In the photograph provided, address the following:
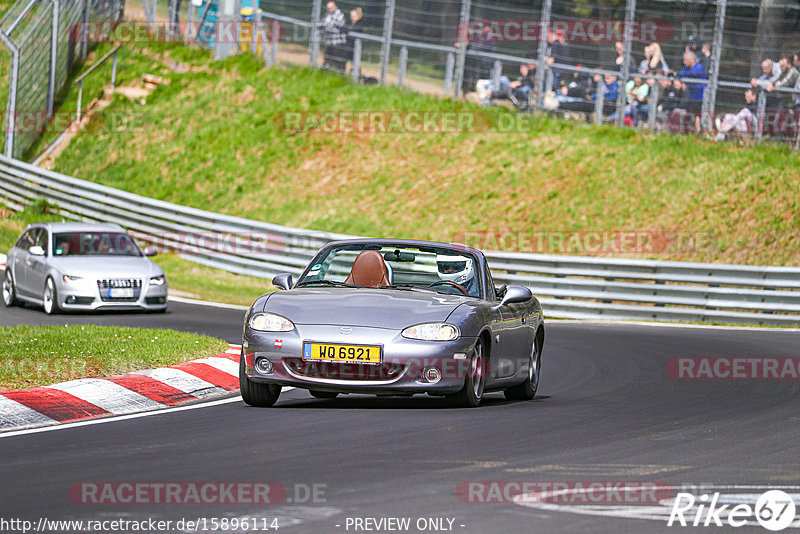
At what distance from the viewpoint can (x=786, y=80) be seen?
86.2 ft

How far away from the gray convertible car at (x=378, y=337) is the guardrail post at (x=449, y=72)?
21.4m

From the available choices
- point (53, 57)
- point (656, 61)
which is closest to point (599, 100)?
point (656, 61)

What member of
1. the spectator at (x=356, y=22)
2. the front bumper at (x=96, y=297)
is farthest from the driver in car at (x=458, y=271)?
the spectator at (x=356, y=22)

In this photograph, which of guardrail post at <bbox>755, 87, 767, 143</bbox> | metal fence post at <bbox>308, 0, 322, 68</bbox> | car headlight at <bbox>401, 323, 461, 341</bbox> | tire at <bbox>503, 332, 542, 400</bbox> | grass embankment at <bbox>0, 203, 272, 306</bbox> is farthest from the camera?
metal fence post at <bbox>308, 0, 322, 68</bbox>

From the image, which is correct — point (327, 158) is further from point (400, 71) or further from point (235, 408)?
point (235, 408)

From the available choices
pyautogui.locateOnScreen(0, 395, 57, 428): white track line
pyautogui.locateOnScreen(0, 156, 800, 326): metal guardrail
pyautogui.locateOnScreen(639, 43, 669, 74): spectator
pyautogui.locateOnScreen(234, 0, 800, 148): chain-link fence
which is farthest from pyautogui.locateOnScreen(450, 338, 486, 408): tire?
pyautogui.locateOnScreen(639, 43, 669, 74): spectator

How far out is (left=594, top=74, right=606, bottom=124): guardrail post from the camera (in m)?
28.9

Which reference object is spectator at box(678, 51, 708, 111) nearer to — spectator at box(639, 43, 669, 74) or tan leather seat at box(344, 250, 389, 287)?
spectator at box(639, 43, 669, 74)

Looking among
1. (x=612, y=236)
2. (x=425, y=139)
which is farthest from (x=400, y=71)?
(x=612, y=236)

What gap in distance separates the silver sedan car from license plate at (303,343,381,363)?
10.7 meters

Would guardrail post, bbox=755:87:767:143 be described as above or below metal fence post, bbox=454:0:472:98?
below

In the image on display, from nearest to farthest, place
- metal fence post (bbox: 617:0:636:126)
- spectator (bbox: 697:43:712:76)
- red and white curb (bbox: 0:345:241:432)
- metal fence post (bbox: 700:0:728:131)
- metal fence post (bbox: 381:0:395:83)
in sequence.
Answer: red and white curb (bbox: 0:345:241:432)
metal fence post (bbox: 700:0:728:131)
spectator (bbox: 697:43:712:76)
metal fence post (bbox: 617:0:636:126)
metal fence post (bbox: 381:0:395:83)

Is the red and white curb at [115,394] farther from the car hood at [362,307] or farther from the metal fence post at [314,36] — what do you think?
the metal fence post at [314,36]

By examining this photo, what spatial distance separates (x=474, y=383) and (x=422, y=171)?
2193 cm
